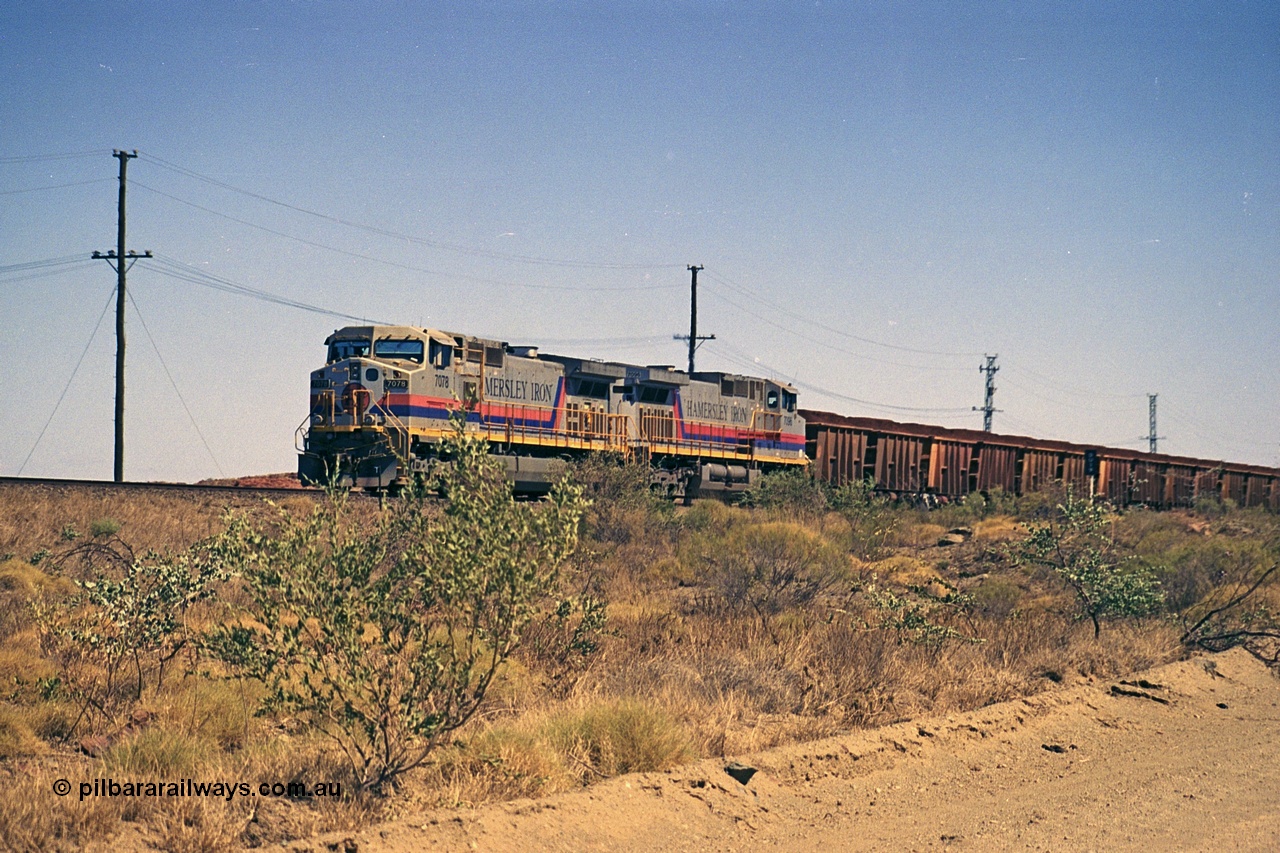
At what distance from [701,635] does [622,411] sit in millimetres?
17162

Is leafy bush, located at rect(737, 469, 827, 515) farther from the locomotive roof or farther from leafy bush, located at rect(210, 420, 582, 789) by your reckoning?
leafy bush, located at rect(210, 420, 582, 789)

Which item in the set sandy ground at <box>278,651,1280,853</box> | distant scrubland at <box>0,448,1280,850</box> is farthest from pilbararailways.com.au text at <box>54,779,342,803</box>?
sandy ground at <box>278,651,1280,853</box>

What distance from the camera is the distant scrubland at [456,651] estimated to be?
319 inches

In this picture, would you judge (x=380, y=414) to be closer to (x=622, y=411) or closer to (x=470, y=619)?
(x=622, y=411)

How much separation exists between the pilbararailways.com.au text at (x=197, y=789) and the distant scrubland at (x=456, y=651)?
2.8 inches

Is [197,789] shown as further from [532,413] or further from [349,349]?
[532,413]

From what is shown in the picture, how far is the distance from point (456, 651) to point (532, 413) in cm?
1535

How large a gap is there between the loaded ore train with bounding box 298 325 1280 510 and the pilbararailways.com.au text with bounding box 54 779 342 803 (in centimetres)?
275

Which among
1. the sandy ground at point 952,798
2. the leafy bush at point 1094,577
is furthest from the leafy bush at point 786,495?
the sandy ground at point 952,798

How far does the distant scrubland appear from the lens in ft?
26.6

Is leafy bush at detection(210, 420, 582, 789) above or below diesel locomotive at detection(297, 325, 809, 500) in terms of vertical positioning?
below

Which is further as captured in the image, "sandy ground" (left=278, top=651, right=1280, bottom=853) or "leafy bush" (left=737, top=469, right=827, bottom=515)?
"leafy bush" (left=737, top=469, right=827, bottom=515)

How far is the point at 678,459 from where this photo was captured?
33.3 metres

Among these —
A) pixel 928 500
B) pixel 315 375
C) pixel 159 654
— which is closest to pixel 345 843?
pixel 159 654
